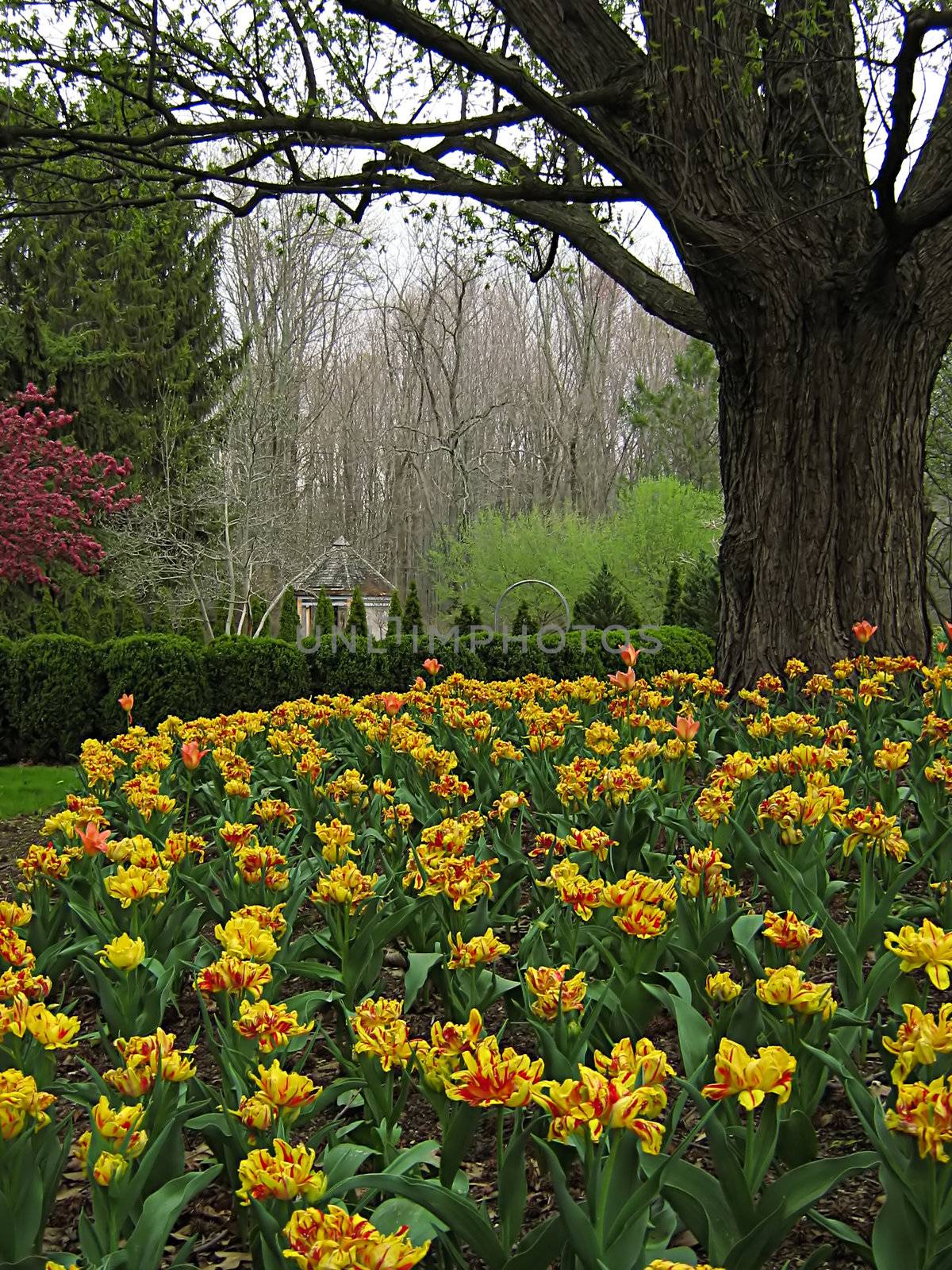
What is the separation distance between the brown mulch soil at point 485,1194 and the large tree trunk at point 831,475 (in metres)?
3.85

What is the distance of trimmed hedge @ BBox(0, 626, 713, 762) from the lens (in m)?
9.02

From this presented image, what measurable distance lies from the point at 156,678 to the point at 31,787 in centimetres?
168

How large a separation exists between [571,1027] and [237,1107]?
51 cm

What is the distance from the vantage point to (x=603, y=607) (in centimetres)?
1559

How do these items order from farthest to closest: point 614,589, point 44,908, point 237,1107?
point 614,589 → point 44,908 → point 237,1107

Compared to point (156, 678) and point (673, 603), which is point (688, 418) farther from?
point (156, 678)

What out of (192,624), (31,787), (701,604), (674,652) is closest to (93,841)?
(31,787)

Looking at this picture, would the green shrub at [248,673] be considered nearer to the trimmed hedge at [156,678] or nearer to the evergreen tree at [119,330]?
the trimmed hedge at [156,678]

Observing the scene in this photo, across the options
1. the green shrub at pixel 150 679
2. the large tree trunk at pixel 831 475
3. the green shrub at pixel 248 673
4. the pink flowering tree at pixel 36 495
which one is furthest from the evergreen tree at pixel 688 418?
the large tree trunk at pixel 831 475

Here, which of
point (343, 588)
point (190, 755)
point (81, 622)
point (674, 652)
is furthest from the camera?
point (343, 588)

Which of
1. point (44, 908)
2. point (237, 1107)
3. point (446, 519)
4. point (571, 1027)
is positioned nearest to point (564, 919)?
point (571, 1027)

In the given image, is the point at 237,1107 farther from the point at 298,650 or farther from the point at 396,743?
the point at 298,650

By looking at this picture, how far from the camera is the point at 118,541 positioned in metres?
19.5

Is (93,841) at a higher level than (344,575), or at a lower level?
lower
